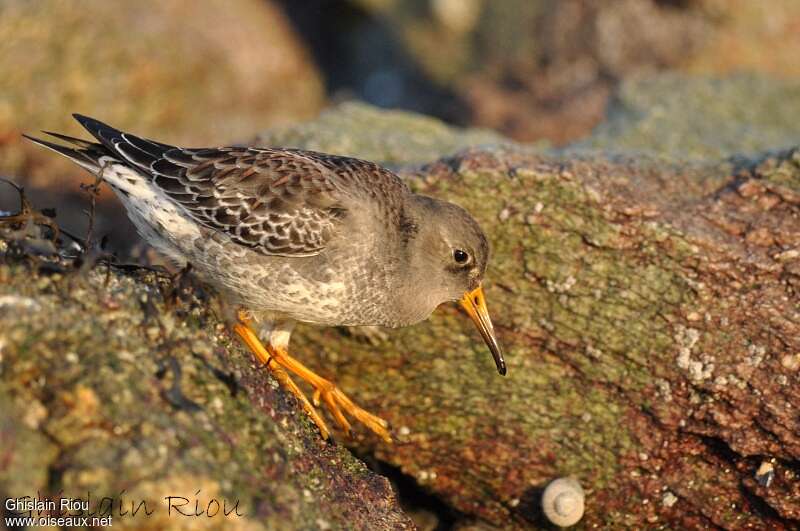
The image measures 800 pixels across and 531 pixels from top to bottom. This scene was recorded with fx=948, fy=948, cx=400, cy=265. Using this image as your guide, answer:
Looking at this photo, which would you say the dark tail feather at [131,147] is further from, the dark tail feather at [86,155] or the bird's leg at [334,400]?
the bird's leg at [334,400]

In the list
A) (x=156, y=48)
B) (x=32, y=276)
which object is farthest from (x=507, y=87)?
Answer: (x=32, y=276)

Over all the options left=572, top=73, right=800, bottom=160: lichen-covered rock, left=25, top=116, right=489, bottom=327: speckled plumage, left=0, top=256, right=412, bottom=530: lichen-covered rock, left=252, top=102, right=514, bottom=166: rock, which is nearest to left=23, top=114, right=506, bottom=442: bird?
left=25, top=116, right=489, bottom=327: speckled plumage

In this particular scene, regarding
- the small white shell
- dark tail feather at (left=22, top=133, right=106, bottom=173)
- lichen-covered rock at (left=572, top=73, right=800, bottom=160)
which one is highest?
lichen-covered rock at (left=572, top=73, right=800, bottom=160)

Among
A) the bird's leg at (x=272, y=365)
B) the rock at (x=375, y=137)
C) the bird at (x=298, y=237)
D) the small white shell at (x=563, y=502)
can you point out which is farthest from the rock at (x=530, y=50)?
the bird's leg at (x=272, y=365)

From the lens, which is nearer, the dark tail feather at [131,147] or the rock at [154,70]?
the dark tail feather at [131,147]

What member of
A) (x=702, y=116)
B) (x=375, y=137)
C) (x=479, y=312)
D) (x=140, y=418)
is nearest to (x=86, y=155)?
(x=140, y=418)

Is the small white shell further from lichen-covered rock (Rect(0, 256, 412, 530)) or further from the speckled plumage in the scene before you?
lichen-covered rock (Rect(0, 256, 412, 530))

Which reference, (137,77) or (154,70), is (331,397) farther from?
(154,70)

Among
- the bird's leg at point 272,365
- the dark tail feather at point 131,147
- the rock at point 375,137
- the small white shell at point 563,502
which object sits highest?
the rock at point 375,137

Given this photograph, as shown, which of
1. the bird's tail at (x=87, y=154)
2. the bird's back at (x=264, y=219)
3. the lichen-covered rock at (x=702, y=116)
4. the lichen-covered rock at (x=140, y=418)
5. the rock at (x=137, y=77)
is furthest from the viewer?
the rock at (x=137, y=77)
